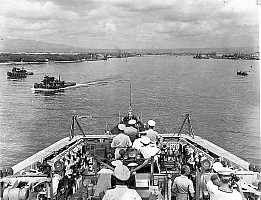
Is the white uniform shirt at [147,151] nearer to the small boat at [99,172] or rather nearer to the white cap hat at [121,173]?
the small boat at [99,172]

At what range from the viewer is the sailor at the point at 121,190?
1.60 meters

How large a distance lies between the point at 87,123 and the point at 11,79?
14.9 meters

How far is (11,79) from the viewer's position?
28359mm

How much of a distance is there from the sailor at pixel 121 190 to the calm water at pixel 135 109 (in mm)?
8973

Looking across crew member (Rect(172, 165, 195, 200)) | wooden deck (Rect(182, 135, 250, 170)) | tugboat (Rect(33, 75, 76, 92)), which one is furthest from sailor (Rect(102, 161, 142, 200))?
tugboat (Rect(33, 75, 76, 92))

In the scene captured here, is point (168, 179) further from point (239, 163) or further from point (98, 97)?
point (98, 97)

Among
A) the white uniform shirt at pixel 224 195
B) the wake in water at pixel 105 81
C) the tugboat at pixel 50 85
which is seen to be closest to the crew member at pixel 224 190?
the white uniform shirt at pixel 224 195

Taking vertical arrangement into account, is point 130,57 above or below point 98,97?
above

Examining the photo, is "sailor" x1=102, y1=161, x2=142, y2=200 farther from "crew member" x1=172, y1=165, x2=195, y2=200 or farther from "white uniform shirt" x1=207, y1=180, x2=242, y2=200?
"crew member" x1=172, y1=165, x2=195, y2=200

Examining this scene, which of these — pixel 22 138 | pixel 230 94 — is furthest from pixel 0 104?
pixel 230 94

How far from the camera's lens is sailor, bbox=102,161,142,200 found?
1600mm

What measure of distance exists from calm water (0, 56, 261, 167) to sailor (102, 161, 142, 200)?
897cm

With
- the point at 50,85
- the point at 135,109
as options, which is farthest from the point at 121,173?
the point at 50,85

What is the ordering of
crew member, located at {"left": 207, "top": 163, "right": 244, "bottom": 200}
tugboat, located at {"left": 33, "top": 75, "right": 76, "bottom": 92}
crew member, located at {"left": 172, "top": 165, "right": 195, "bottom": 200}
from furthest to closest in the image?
tugboat, located at {"left": 33, "top": 75, "right": 76, "bottom": 92} < crew member, located at {"left": 172, "top": 165, "right": 195, "bottom": 200} < crew member, located at {"left": 207, "top": 163, "right": 244, "bottom": 200}
